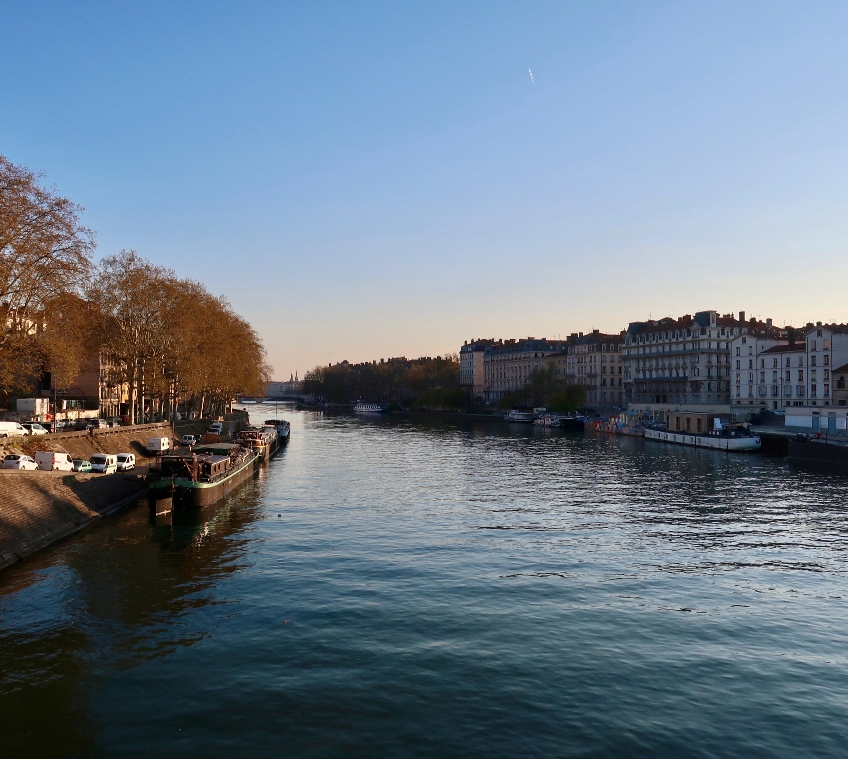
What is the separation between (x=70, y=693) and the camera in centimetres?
1791

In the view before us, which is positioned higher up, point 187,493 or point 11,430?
point 11,430

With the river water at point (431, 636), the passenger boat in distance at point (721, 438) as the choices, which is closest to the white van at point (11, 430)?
the river water at point (431, 636)

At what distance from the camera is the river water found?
1627 centimetres

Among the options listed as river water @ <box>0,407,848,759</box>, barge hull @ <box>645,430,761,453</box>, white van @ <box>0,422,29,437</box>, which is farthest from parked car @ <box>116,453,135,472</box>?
barge hull @ <box>645,430,761,453</box>

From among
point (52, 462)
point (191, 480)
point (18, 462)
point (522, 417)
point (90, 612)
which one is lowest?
point (90, 612)

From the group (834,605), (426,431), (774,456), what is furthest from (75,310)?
(426,431)

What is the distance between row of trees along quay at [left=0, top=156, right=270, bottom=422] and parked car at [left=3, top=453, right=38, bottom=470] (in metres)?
6.83

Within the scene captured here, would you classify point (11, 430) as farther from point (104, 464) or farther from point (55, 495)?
point (55, 495)

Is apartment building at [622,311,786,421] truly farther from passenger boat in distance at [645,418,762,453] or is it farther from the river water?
the river water

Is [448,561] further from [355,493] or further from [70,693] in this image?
[355,493]

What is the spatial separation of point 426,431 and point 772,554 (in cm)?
9659

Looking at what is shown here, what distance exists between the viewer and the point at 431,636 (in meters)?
22.1

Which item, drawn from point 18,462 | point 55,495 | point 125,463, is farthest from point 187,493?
point 125,463

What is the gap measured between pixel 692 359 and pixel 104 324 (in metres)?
115
